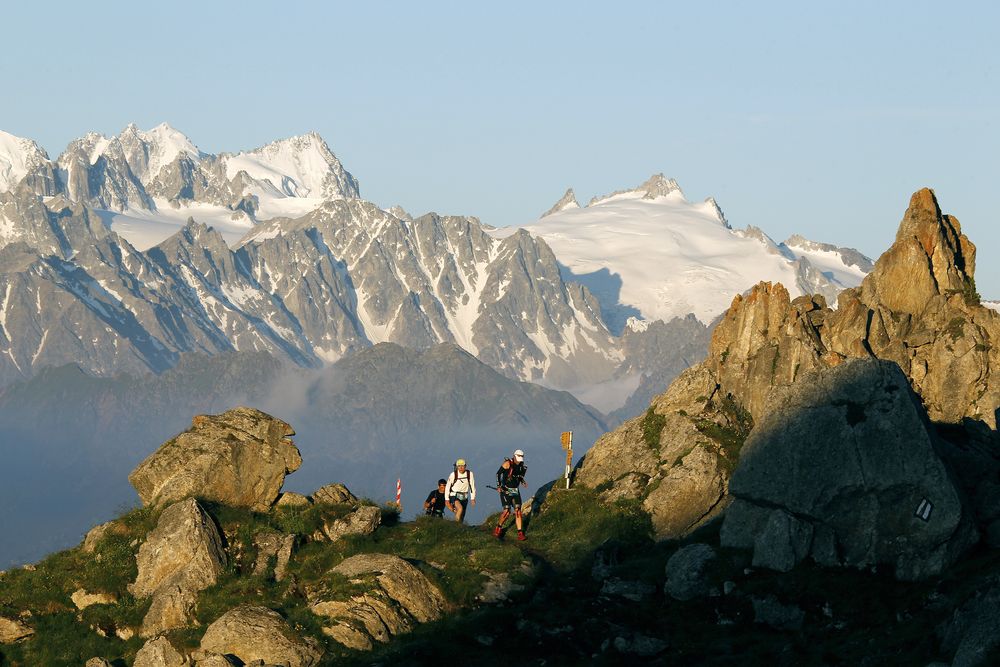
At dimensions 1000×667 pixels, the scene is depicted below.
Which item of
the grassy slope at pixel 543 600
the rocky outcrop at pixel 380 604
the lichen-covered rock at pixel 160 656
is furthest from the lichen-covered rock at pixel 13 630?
the rocky outcrop at pixel 380 604

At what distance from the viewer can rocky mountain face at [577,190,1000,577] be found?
138ft

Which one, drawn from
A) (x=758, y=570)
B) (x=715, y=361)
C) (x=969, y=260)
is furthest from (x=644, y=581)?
(x=969, y=260)

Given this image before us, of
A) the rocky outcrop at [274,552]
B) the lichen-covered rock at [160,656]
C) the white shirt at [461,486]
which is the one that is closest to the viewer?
the lichen-covered rock at [160,656]

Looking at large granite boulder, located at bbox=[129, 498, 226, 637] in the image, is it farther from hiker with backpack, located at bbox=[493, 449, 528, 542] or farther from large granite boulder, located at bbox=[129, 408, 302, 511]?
hiker with backpack, located at bbox=[493, 449, 528, 542]

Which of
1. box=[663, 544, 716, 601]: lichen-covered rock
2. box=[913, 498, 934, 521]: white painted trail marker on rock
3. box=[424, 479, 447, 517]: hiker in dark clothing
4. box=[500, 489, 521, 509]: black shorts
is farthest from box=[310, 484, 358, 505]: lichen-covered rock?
box=[913, 498, 934, 521]: white painted trail marker on rock

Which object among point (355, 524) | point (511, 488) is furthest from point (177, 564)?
point (511, 488)

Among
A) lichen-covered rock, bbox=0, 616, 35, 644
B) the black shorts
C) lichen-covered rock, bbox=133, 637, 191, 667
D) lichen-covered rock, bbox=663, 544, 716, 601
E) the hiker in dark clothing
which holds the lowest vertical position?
lichen-covered rock, bbox=663, 544, 716, 601

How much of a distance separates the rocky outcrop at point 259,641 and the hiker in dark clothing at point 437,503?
15.7 m

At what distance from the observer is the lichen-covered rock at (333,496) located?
54.4 m

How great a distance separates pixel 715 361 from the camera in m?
68.1

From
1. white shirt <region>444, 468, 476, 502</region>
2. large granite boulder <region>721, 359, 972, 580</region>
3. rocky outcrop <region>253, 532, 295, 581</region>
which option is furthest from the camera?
white shirt <region>444, 468, 476, 502</region>

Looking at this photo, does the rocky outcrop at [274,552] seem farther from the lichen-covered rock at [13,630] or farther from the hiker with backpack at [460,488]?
the hiker with backpack at [460,488]

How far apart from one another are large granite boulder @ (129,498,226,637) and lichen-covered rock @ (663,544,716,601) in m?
15.3

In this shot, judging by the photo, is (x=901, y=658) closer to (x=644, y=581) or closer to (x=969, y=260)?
(x=644, y=581)
